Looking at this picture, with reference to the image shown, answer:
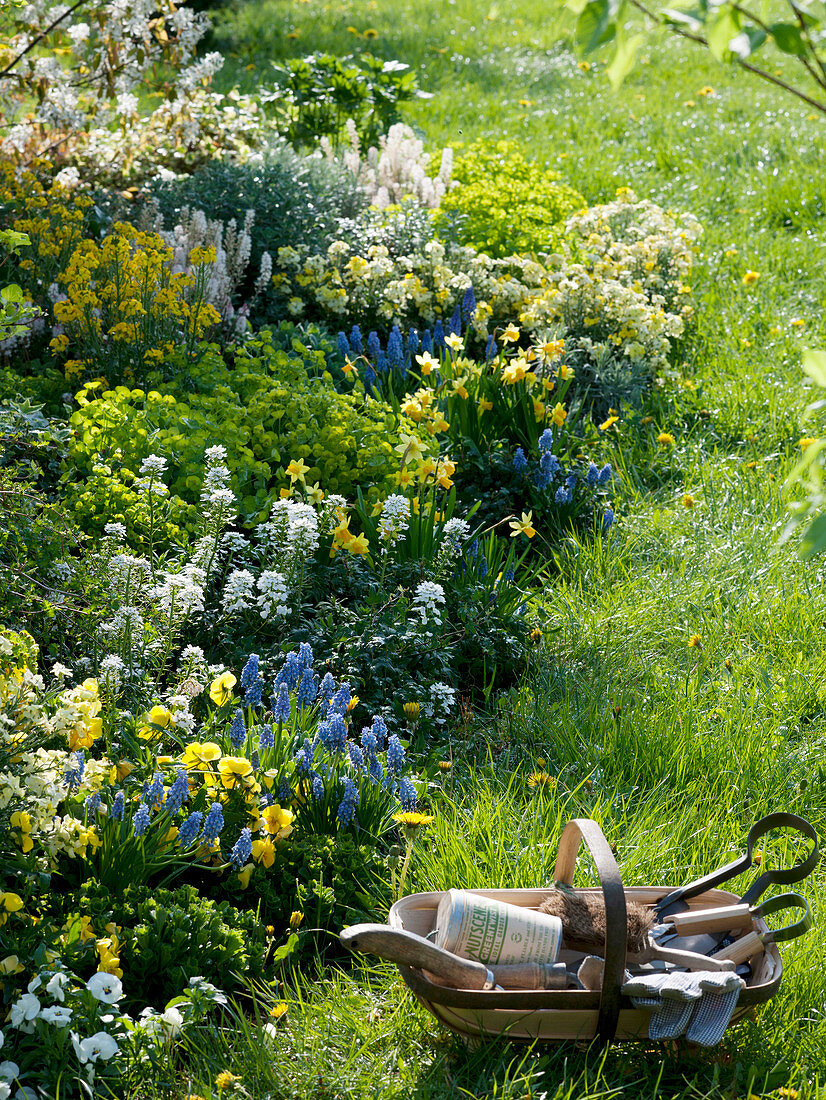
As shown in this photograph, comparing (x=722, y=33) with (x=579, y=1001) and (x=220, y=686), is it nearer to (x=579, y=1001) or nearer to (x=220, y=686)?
(x=579, y=1001)

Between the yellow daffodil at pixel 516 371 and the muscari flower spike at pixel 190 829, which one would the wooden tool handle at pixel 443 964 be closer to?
the muscari flower spike at pixel 190 829

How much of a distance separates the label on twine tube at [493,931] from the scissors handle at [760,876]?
27 centimetres

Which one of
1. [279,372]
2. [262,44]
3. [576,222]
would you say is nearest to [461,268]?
[576,222]

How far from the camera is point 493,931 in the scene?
1915 mm

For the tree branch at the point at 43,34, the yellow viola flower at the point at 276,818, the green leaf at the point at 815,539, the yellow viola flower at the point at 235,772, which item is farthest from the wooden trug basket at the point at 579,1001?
the tree branch at the point at 43,34

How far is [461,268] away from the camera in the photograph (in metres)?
5.07

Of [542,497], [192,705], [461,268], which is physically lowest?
[192,705]

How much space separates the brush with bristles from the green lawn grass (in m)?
0.18

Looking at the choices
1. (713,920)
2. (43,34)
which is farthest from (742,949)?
(43,34)

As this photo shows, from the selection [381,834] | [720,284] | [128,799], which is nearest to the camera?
[128,799]

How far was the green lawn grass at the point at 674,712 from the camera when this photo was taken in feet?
6.27

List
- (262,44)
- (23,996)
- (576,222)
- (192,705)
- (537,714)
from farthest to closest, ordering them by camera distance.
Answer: (262,44), (576,222), (537,714), (192,705), (23,996)

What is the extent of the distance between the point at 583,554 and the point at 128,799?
2.02 meters

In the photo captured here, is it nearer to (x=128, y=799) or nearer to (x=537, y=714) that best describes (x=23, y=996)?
(x=128, y=799)
